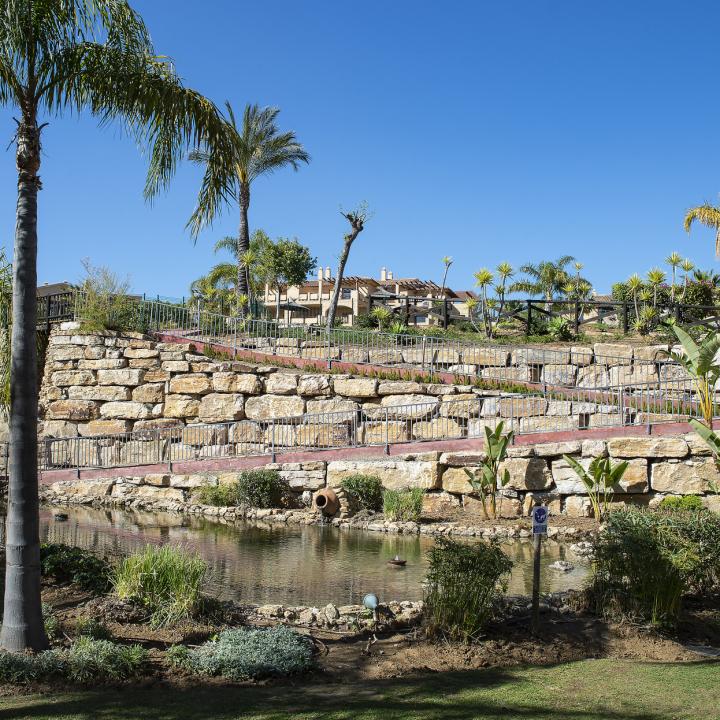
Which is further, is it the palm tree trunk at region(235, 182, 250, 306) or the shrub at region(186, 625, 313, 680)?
the palm tree trunk at region(235, 182, 250, 306)

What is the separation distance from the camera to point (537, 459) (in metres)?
17.4

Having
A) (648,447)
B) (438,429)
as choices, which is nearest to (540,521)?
(648,447)

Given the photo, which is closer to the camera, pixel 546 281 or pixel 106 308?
pixel 106 308

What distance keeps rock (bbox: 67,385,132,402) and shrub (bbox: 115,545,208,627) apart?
17.3 m

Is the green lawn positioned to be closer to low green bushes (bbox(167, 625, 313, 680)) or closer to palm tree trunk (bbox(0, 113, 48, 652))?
low green bushes (bbox(167, 625, 313, 680))

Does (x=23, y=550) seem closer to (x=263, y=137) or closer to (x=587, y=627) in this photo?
(x=587, y=627)

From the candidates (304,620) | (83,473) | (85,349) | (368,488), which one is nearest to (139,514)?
(83,473)

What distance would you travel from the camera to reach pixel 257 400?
23484 millimetres

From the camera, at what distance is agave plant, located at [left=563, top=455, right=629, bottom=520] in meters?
16.2

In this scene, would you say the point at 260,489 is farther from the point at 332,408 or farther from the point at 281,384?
the point at 281,384

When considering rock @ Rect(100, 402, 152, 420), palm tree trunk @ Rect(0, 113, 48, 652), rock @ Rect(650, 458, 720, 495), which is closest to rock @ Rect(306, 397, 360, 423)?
rock @ Rect(100, 402, 152, 420)

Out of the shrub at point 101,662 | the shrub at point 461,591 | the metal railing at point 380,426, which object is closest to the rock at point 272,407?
the metal railing at point 380,426

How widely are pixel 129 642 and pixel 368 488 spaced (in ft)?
35.4

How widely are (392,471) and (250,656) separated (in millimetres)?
11933
